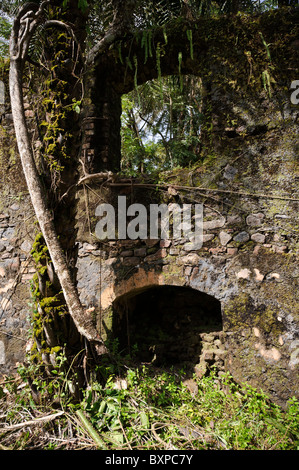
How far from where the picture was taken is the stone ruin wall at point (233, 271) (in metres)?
2.75

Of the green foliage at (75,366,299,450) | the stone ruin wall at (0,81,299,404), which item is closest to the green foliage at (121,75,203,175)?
the stone ruin wall at (0,81,299,404)

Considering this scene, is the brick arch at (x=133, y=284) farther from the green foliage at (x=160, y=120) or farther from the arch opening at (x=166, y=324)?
the green foliage at (x=160, y=120)

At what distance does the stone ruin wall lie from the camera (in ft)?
9.04

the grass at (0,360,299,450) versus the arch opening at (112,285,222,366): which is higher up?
the arch opening at (112,285,222,366)

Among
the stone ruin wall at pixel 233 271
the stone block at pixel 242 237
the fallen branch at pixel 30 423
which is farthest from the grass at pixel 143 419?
the stone block at pixel 242 237

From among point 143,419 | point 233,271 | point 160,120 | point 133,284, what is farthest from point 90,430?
point 160,120

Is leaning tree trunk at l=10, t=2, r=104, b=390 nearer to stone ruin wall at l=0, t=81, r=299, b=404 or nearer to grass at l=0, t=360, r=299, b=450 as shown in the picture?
grass at l=0, t=360, r=299, b=450

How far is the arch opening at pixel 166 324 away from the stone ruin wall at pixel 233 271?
0.62 ft

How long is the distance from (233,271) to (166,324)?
4.86 feet

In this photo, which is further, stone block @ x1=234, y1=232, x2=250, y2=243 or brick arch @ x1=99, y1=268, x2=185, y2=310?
brick arch @ x1=99, y1=268, x2=185, y2=310

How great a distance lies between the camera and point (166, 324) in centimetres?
398

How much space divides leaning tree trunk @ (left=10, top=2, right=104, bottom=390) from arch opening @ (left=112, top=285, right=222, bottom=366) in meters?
0.83
